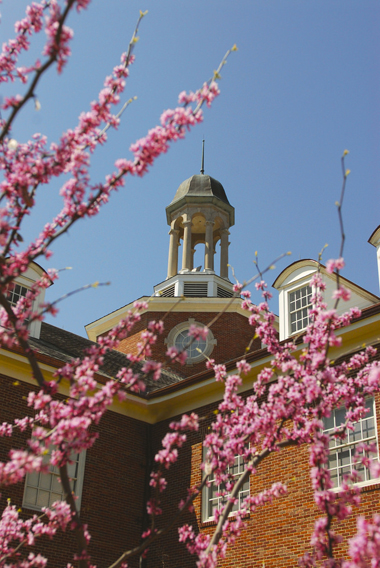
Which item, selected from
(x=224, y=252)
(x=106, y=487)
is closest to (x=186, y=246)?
(x=224, y=252)

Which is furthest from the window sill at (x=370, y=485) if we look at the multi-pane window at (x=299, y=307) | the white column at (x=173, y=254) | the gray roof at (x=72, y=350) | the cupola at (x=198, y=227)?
the white column at (x=173, y=254)

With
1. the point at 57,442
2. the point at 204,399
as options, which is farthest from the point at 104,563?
the point at 57,442

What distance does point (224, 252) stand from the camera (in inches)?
947

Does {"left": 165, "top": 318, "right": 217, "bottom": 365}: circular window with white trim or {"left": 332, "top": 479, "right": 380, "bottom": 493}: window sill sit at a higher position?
{"left": 165, "top": 318, "right": 217, "bottom": 365}: circular window with white trim

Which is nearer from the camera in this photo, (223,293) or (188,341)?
(188,341)

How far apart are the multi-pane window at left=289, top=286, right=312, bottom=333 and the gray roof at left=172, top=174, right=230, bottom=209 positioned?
32.1ft

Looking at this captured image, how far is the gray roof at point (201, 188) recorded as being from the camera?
24.5 meters

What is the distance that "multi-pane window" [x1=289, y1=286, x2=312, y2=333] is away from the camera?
1478 centimetres

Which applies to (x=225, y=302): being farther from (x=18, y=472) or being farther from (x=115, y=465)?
(x=18, y=472)

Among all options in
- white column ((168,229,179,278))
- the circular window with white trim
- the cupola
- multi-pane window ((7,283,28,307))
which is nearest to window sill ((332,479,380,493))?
multi-pane window ((7,283,28,307))

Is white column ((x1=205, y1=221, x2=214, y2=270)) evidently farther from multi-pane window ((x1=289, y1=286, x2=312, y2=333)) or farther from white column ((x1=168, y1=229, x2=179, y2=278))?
multi-pane window ((x1=289, y1=286, x2=312, y2=333))

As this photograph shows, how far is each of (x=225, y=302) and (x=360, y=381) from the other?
1359cm

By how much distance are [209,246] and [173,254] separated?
4.82 ft

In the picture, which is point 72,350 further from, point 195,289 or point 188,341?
point 195,289
